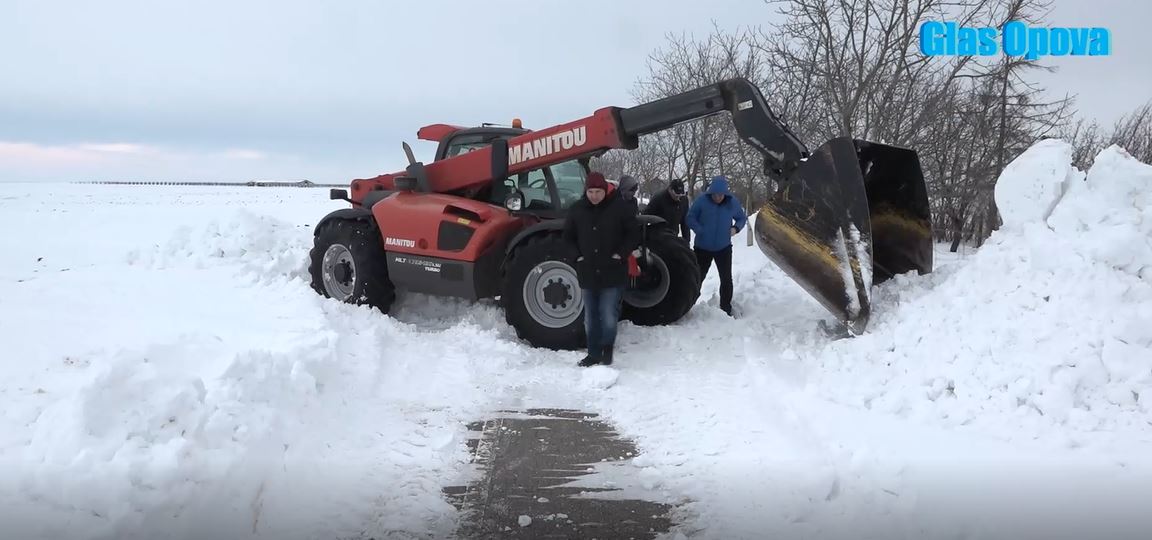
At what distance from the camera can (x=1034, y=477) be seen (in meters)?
3.31

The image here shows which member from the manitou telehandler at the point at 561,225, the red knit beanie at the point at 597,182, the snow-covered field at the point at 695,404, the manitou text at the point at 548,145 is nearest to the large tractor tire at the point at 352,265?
the manitou telehandler at the point at 561,225

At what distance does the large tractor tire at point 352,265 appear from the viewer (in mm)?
6996

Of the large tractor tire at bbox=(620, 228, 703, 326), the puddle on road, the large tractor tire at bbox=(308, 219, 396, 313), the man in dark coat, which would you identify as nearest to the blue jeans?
the man in dark coat

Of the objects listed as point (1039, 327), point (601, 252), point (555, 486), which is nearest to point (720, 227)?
point (601, 252)

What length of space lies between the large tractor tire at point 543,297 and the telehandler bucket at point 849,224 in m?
1.67

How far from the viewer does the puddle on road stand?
10.4 feet

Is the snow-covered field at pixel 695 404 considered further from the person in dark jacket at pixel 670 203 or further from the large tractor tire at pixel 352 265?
the person in dark jacket at pixel 670 203

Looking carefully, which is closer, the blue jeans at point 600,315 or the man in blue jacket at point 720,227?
the blue jeans at point 600,315

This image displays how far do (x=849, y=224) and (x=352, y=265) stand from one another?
4.67 m

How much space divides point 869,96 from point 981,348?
8.07 meters

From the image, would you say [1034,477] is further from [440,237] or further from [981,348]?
→ [440,237]

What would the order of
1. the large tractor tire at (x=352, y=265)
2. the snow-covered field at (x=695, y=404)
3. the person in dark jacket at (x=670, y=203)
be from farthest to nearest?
the person in dark jacket at (x=670, y=203), the large tractor tire at (x=352, y=265), the snow-covered field at (x=695, y=404)

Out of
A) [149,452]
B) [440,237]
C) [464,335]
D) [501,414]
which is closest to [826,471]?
[501,414]

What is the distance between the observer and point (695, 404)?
4.82 m
